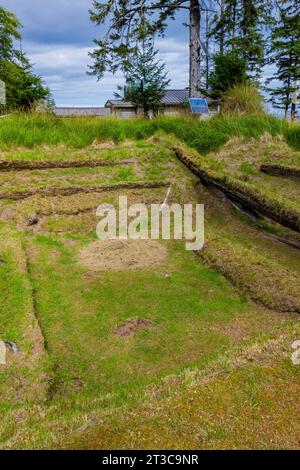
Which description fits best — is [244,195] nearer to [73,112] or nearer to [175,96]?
[73,112]

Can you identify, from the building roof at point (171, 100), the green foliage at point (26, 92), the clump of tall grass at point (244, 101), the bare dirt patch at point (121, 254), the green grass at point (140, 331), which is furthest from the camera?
the building roof at point (171, 100)

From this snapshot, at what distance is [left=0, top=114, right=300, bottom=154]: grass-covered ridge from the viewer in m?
10.1

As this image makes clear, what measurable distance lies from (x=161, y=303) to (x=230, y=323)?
0.89 meters

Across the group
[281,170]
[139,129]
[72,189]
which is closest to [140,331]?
[72,189]

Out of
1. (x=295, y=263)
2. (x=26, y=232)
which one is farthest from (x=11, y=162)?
(x=295, y=263)

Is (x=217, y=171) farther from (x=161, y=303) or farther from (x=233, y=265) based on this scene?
(x=161, y=303)

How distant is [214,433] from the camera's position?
2.11 m

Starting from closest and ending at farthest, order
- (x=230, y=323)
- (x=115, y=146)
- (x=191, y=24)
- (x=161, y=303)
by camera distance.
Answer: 1. (x=230, y=323)
2. (x=161, y=303)
3. (x=115, y=146)
4. (x=191, y=24)

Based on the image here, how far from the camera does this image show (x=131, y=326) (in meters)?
4.52

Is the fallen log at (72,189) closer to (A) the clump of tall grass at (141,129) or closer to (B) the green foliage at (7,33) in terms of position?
(A) the clump of tall grass at (141,129)

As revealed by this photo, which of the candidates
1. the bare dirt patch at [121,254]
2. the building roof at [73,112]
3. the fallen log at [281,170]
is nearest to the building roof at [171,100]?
the building roof at [73,112]

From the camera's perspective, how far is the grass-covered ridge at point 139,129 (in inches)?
397

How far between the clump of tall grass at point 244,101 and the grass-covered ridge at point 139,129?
0.93 meters

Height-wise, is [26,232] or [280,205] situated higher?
[280,205]
